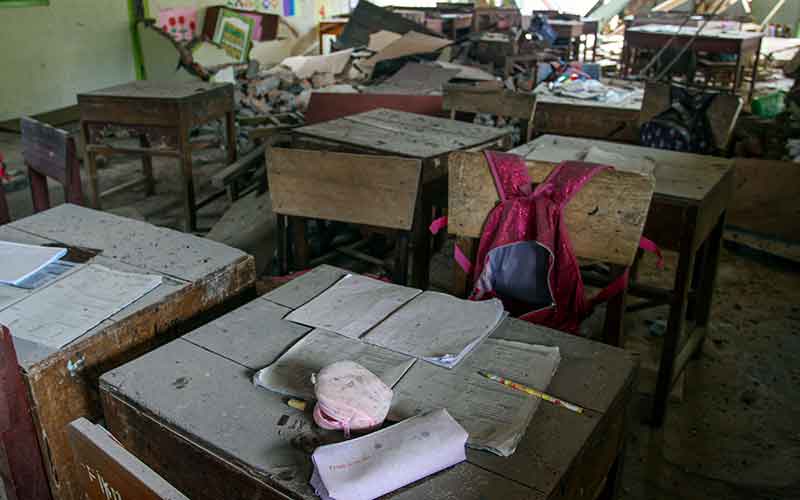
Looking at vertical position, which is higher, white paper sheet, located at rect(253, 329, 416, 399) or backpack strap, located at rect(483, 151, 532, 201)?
backpack strap, located at rect(483, 151, 532, 201)

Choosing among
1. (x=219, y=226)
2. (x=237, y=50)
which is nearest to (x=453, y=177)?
(x=219, y=226)

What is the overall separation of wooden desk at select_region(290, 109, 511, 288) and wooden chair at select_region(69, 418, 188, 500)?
1.68 meters

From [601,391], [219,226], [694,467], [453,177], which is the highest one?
[453,177]

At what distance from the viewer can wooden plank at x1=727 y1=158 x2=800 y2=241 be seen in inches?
146

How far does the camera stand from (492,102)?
351cm

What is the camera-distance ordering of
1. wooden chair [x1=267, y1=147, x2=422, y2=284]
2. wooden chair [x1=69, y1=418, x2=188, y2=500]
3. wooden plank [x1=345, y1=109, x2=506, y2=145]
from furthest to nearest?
wooden plank [x1=345, y1=109, x2=506, y2=145] → wooden chair [x1=267, y1=147, x2=422, y2=284] → wooden chair [x1=69, y1=418, x2=188, y2=500]

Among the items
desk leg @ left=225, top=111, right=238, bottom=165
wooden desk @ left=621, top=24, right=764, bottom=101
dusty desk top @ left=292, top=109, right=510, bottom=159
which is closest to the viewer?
dusty desk top @ left=292, top=109, right=510, bottom=159

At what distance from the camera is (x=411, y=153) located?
A: 8.83 feet

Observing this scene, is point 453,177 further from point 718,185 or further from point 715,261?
point 715,261

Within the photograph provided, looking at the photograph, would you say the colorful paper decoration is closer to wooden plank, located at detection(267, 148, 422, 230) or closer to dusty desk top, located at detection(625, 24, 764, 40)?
dusty desk top, located at detection(625, 24, 764, 40)

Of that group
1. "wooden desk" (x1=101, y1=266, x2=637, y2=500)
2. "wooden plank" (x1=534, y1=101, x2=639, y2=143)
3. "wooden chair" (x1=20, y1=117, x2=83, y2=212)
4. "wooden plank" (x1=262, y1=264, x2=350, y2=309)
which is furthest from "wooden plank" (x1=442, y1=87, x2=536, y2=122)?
"wooden desk" (x1=101, y1=266, x2=637, y2=500)

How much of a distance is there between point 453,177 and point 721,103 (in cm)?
188

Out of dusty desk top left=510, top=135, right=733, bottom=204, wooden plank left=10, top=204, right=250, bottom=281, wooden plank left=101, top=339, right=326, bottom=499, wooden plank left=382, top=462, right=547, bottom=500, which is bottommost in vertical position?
wooden plank left=382, top=462, right=547, bottom=500

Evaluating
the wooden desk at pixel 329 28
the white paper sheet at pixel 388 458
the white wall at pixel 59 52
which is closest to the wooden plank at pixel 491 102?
the white paper sheet at pixel 388 458
